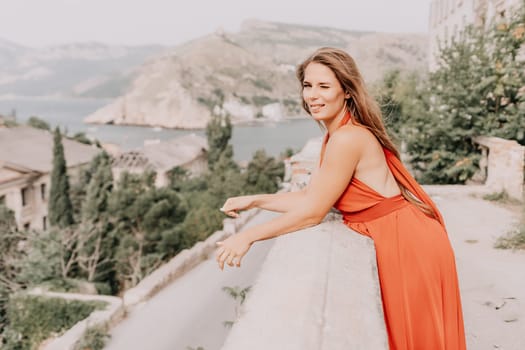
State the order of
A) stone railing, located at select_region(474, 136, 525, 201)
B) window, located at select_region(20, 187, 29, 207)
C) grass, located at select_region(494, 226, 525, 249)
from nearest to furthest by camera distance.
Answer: grass, located at select_region(494, 226, 525, 249)
stone railing, located at select_region(474, 136, 525, 201)
window, located at select_region(20, 187, 29, 207)

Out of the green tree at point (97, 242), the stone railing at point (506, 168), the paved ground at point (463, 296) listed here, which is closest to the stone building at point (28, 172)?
the green tree at point (97, 242)

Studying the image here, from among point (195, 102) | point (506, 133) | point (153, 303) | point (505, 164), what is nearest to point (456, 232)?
point (505, 164)

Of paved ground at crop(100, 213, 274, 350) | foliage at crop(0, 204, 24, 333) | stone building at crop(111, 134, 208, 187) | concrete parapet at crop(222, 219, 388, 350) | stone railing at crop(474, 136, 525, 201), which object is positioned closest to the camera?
concrete parapet at crop(222, 219, 388, 350)

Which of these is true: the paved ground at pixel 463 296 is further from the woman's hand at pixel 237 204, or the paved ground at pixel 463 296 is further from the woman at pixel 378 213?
the woman's hand at pixel 237 204

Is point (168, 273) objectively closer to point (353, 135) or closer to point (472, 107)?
point (472, 107)

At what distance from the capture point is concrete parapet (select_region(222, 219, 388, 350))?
1504mm

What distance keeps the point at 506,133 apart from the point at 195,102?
14705 cm

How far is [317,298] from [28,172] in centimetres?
3708

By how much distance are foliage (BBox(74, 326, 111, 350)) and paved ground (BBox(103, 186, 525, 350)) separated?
0.72 feet

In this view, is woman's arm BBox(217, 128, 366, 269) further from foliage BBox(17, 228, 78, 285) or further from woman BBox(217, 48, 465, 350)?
foliage BBox(17, 228, 78, 285)

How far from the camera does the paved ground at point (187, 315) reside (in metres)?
9.51

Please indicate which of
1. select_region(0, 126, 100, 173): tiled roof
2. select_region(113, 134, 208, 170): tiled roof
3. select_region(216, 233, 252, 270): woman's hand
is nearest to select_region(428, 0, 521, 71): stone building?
select_region(216, 233, 252, 270): woman's hand

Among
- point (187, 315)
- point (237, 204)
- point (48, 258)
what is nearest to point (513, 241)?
point (237, 204)

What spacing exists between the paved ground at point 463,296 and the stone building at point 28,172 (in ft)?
78.4
